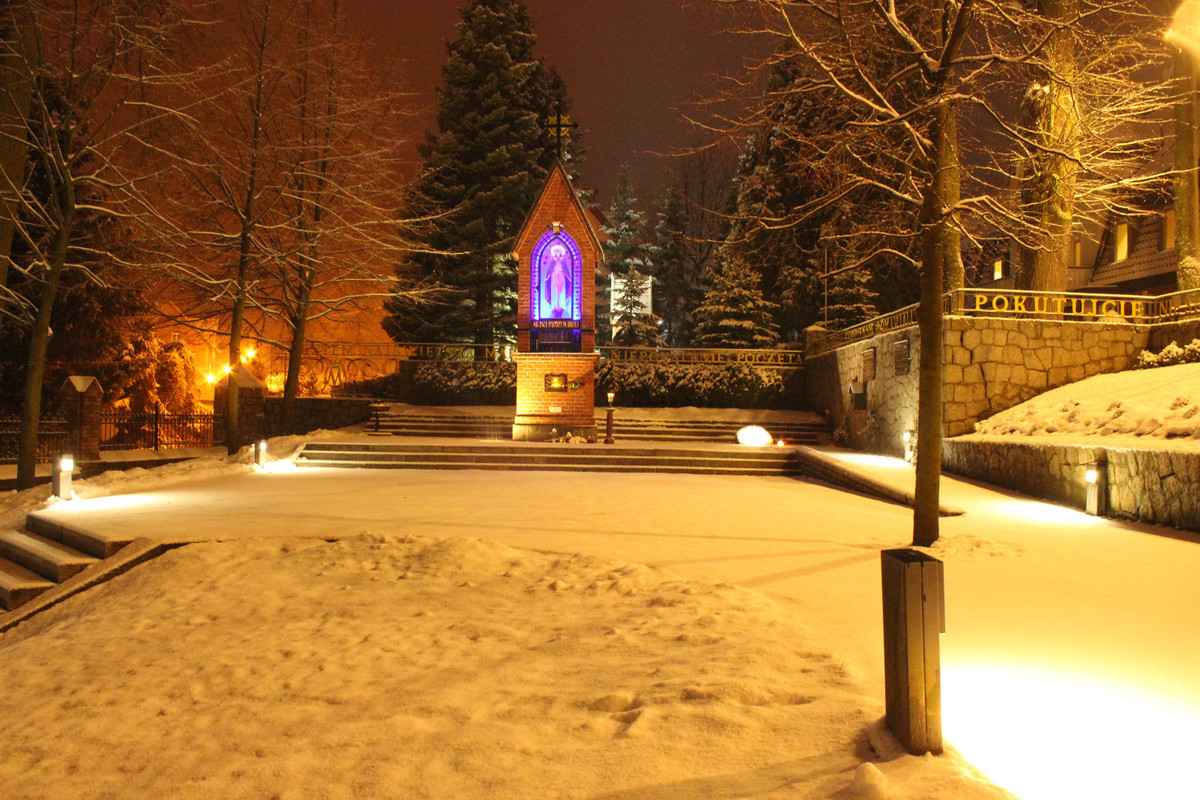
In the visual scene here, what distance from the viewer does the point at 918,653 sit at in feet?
9.40

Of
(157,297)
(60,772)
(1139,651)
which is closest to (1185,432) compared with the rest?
(1139,651)

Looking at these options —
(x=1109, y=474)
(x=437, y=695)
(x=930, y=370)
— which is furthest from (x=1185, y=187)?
(x=437, y=695)

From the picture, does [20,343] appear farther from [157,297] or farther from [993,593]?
[993,593]

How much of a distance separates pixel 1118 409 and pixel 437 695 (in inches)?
452

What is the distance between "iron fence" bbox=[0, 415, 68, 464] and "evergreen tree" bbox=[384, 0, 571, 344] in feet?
38.3

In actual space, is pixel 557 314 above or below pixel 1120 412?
above

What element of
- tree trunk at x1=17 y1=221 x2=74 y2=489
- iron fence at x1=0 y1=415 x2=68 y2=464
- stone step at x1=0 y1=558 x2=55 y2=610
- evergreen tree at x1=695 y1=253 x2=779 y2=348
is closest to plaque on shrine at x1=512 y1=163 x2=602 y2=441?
evergreen tree at x1=695 y1=253 x2=779 y2=348

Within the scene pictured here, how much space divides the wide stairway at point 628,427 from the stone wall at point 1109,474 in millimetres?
9020

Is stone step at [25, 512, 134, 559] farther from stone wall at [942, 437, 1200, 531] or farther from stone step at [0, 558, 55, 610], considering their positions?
stone wall at [942, 437, 1200, 531]

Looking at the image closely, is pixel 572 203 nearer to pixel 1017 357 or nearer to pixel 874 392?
pixel 874 392

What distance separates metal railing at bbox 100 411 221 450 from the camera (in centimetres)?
2053

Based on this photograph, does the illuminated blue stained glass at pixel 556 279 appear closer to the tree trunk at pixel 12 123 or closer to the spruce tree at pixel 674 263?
the tree trunk at pixel 12 123

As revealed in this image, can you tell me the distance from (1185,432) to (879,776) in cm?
925

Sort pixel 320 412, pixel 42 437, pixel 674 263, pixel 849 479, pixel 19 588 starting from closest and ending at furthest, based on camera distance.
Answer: pixel 19 588 < pixel 849 479 < pixel 42 437 < pixel 320 412 < pixel 674 263
